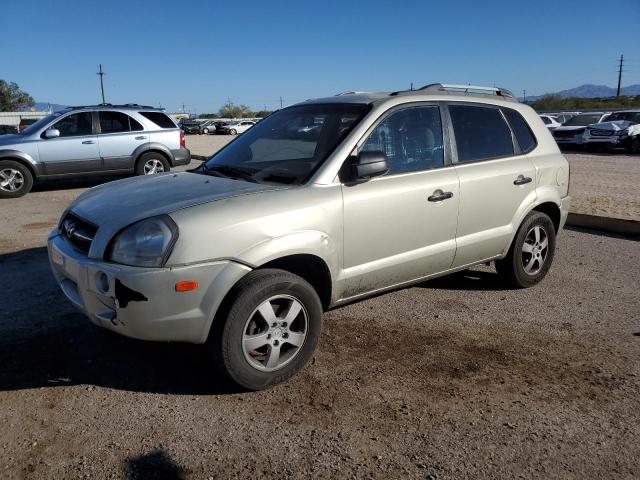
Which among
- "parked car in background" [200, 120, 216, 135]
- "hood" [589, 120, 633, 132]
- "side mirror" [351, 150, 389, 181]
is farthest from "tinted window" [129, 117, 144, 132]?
"parked car in background" [200, 120, 216, 135]

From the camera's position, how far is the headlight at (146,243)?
9.55 ft

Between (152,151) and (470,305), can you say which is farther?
(152,151)

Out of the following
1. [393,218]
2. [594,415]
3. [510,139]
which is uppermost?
[510,139]

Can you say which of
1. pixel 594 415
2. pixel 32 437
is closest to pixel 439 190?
pixel 594 415

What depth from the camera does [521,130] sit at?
501cm

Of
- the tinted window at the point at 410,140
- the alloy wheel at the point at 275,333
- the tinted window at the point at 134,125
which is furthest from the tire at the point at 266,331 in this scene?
the tinted window at the point at 134,125

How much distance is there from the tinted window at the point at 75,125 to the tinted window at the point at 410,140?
8.82 metres

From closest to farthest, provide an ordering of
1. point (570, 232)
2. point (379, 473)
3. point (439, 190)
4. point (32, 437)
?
point (379, 473)
point (32, 437)
point (439, 190)
point (570, 232)

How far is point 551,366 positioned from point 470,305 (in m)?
1.16

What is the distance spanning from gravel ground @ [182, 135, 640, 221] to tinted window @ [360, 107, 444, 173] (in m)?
4.91

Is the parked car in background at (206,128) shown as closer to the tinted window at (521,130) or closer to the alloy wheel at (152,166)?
the alloy wheel at (152,166)

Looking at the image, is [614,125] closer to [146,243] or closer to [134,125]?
[134,125]

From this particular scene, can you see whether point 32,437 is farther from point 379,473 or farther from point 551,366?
point 551,366

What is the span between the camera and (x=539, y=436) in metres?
2.85
